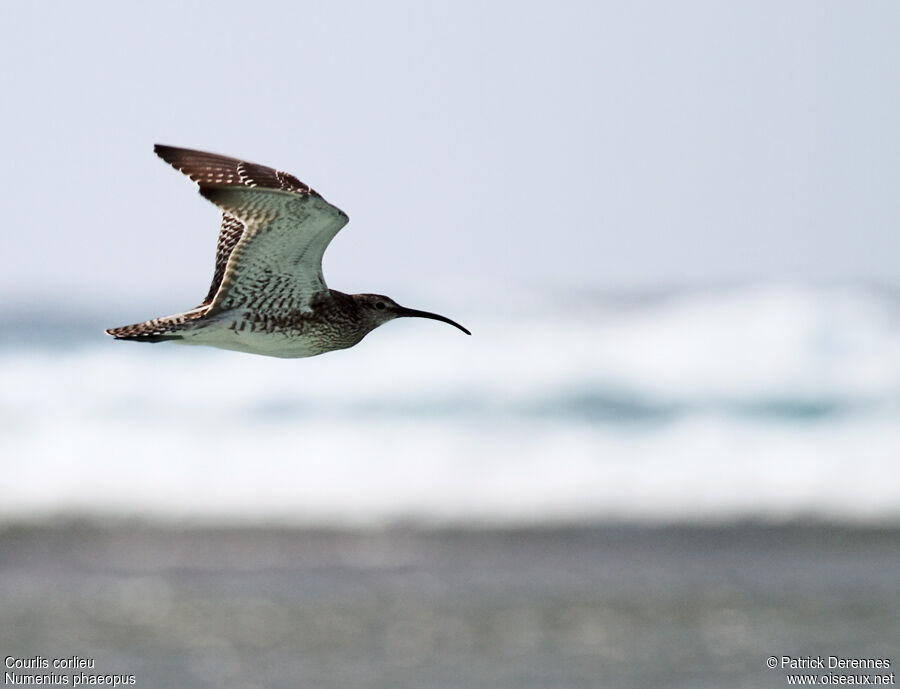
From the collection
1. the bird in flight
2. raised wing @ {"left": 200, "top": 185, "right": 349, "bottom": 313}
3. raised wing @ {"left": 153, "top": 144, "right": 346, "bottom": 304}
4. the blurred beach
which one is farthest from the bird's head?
the blurred beach

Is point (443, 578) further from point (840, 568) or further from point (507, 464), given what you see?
point (507, 464)

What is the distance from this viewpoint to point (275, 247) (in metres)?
9.52

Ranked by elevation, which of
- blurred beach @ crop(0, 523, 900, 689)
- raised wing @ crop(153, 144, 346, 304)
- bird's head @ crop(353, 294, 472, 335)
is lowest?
blurred beach @ crop(0, 523, 900, 689)

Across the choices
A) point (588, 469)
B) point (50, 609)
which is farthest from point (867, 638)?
point (588, 469)

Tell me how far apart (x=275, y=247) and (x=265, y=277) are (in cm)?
29

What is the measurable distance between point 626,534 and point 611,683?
10.3 m

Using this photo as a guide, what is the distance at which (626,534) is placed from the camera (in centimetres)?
2781

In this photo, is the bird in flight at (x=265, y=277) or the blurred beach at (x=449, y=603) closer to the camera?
the bird in flight at (x=265, y=277)

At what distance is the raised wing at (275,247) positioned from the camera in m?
9.14

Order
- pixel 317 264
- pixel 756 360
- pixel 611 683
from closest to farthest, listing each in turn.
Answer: pixel 317 264 < pixel 611 683 < pixel 756 360

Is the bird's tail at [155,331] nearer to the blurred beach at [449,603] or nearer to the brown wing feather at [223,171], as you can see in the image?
the brown wing feather at [223,171]

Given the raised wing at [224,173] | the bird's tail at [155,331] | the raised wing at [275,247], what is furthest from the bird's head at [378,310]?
the bird's tail at [155,331]

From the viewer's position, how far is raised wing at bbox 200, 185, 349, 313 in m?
9.14

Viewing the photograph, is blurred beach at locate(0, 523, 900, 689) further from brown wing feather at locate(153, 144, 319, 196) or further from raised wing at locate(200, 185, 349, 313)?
brown wing feather at locate(153, 144, 319, 196)
